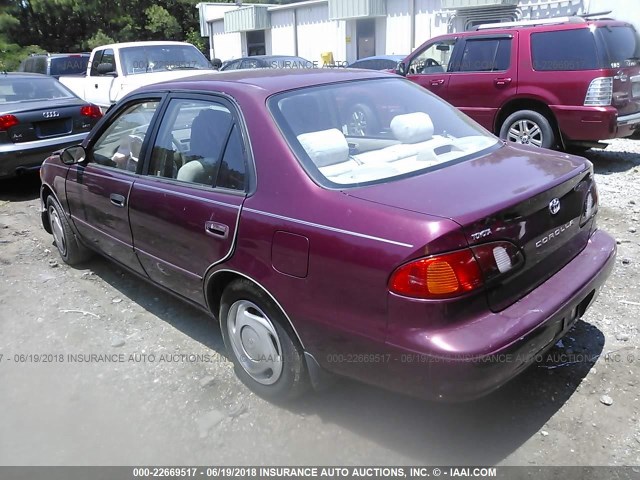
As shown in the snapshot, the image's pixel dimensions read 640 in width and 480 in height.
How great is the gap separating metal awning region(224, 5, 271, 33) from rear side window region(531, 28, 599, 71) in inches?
897

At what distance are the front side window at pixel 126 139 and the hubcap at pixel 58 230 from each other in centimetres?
110

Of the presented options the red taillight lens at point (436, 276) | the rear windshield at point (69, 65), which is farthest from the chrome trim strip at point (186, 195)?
the rear windshield at point (69, 65)

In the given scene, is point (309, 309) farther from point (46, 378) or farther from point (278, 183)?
point (46, 378)

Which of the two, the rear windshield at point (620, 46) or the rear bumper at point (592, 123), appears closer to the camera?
the rear bumper at point (592, 123)

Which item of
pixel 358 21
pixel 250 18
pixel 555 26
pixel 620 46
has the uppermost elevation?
pixel 250 18

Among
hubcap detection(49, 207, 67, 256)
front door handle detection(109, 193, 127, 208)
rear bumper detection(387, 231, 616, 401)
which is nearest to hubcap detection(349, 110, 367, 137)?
rear bumper detection(387, 231, 616, 401)

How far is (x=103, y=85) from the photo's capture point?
10.9 meters

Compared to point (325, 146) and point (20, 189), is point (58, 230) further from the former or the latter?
point (20, 189)

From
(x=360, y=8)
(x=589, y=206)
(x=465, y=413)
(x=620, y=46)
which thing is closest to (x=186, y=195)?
(x=465, y=413)

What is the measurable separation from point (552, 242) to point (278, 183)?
52.7 inches

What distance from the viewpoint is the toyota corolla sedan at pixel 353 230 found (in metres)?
2.27

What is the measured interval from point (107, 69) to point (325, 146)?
9.01m

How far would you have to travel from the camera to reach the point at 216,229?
3.00m

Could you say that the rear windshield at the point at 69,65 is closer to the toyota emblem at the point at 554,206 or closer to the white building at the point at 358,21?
the white building at the point at 358,21
